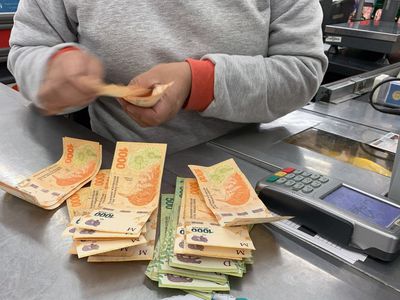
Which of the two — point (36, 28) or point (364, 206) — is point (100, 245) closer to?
point (364, 206)

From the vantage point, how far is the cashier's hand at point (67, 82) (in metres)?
0.52

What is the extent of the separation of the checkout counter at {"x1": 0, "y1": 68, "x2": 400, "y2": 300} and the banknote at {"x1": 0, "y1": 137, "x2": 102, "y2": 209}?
0.07 feet

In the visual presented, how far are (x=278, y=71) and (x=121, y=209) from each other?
0.44m

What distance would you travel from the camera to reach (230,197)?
571 mm

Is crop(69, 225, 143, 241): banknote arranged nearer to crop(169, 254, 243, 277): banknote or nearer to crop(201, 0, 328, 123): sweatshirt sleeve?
crop(169, 254, 243, 277): banknote

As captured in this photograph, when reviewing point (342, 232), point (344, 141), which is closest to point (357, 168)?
point (344, 141)

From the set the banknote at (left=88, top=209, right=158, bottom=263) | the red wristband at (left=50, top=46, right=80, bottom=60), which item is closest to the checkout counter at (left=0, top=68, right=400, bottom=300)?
the banknote at (left=88, top=209, right=158, bottom=263)

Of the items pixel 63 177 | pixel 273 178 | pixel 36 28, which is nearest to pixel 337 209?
pixel 273 178

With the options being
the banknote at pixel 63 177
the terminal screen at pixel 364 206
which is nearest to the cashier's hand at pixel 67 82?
the banknote at pixel 63 177

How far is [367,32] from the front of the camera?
1.54 metres

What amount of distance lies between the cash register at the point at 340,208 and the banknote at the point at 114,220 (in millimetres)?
204

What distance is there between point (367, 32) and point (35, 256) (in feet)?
5.09

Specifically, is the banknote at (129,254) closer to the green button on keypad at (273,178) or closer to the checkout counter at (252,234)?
the checkout counter at (252,234)

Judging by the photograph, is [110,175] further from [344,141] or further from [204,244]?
[344,141]
